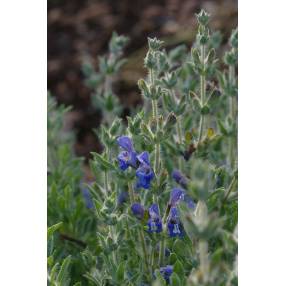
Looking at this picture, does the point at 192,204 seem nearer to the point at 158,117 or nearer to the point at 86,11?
the point at 158,117

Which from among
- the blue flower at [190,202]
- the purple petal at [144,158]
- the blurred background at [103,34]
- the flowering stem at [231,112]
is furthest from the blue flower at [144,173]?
the blurred background at [103,34]

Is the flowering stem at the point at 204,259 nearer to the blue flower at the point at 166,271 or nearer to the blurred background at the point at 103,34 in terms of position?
the blue flower at the point at 166,271

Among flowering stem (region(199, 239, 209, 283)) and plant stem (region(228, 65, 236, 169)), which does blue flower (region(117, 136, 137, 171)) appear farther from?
flowering stem (region(199, 239, 209, 283))

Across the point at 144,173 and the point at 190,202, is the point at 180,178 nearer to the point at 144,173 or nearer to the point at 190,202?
the point at 190,202

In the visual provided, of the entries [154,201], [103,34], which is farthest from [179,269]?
[103,34]

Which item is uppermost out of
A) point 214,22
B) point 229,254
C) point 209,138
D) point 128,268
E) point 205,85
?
point 214,22
